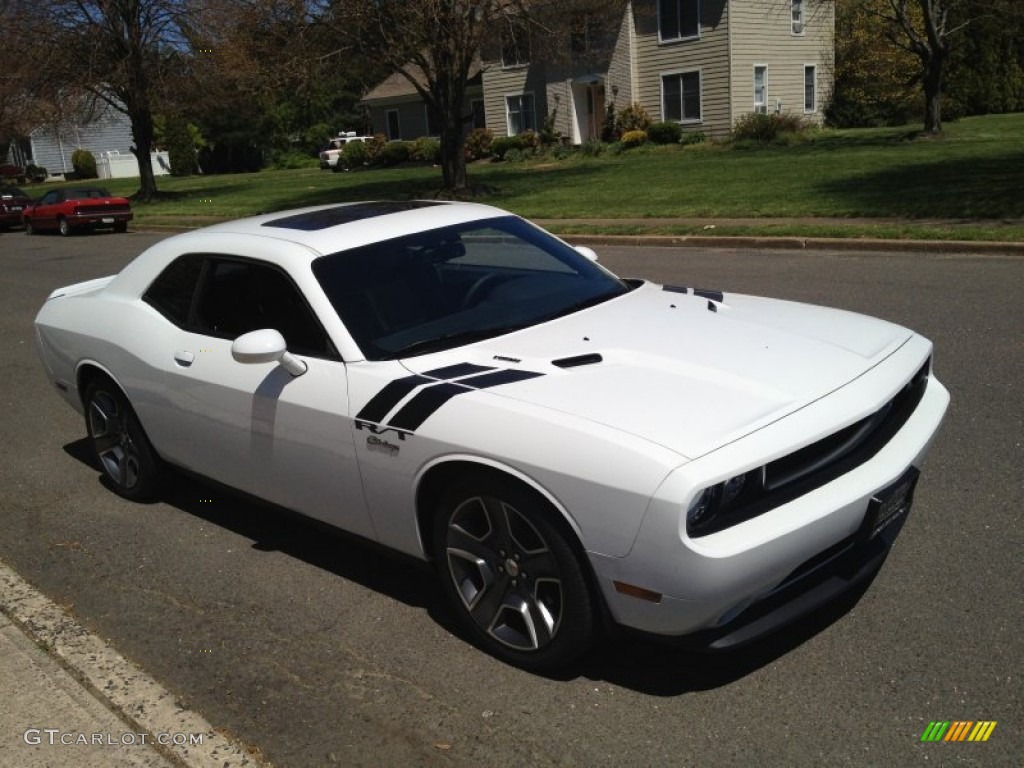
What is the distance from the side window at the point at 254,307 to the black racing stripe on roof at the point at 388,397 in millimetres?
381

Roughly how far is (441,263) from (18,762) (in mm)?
2563

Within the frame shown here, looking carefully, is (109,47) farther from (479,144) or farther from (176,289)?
(176,289)

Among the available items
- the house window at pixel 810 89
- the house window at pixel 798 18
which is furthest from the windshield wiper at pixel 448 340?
the house window at pixel 810 89

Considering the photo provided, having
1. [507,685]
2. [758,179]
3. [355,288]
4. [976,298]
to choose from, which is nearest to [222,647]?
[507,685]

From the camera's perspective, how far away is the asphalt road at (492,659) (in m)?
3.16

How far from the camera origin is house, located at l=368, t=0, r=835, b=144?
114 feet

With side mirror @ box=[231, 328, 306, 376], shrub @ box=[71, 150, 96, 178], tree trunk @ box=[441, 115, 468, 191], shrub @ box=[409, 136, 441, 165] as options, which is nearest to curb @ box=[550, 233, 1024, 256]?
tree trunk @ box=[441, 115, 468, 191]

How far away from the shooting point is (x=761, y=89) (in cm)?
3612

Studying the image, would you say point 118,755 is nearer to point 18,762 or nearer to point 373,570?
point 18,762

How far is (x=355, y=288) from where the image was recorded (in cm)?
428

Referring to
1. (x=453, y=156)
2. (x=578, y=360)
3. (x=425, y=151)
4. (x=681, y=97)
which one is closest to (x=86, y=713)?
(x=578, y=360)

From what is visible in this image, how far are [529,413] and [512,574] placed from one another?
1.96 ft

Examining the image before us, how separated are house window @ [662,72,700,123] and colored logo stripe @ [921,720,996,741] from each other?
34.8 metres

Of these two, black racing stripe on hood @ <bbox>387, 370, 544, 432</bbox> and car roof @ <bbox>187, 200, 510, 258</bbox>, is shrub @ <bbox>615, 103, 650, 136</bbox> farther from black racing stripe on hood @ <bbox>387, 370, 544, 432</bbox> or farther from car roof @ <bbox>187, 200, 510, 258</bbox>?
black racing stripe on hood @ <bbox>387, 370, 544, 432</bbox>
